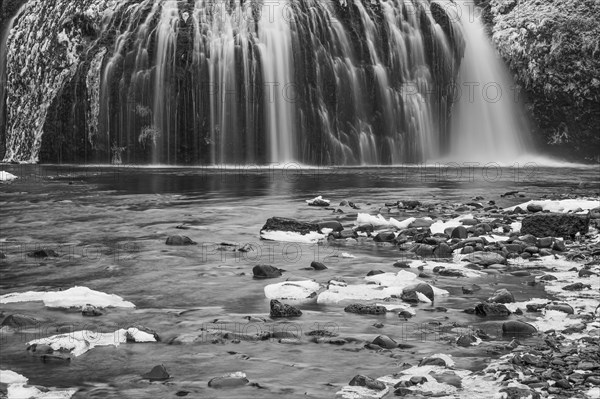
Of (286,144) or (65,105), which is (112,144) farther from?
(286,144)

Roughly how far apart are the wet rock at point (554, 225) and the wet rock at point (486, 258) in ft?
5.03

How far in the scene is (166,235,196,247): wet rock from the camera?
34.8ft

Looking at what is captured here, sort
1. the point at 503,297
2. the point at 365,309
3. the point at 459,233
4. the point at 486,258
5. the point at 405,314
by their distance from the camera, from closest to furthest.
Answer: the point at 405,314
the point at 365,309
the point at 503,297
the point at 486,258
the point at 459,233

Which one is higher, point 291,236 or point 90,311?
point 291,236

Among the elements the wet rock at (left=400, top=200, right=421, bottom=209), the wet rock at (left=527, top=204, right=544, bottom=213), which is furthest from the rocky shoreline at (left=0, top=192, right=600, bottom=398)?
the wet rock at (left=400, top=200, right=421, bottom=209)

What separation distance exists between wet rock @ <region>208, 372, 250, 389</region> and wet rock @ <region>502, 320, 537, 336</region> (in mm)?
2012

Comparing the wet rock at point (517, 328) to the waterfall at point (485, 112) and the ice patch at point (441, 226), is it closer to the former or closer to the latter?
the ice patch at point (441, 226)

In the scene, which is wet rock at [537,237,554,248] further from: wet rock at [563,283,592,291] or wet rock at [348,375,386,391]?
wet rock at [348,375,386,391]

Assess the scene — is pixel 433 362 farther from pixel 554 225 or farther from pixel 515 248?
pixel 554 225

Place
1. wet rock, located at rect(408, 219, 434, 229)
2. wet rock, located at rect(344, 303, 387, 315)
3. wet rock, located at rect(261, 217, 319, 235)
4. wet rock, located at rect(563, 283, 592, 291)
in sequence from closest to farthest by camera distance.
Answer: wet rock, located at rect(344, 303, 387, 315) → wet rock, located at rect(563, 283, 592, 291) → wet rock, located at rect(261, 217, 319, 235) → wet rock, located at rect(408, 219, 434, 229)

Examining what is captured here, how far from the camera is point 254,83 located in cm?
3081

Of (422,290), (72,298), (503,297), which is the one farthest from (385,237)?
(72,298)

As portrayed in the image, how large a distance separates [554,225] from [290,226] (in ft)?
11.0

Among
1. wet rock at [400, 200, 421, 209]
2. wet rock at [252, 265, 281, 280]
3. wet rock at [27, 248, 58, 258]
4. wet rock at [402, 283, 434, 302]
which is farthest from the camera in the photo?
wet rock at [400, 200, 421, 209]
